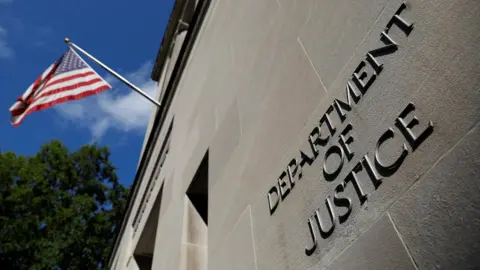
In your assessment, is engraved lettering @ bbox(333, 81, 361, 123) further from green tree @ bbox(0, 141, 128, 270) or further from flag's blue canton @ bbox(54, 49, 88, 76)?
green tree @ bbox(0, 141, 128, 270)

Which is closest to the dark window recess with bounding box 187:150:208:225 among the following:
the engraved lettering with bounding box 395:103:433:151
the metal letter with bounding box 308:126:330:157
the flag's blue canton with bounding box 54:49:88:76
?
the metal letter with bounding box 308:126:330:157

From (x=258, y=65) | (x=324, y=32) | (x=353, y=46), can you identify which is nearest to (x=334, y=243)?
(x=353, y=46)

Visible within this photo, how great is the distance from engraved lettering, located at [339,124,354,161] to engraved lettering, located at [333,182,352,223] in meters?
0.19

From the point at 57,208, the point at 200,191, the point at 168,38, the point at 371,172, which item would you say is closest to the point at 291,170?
the point at 371,172

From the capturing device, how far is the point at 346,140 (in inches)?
113

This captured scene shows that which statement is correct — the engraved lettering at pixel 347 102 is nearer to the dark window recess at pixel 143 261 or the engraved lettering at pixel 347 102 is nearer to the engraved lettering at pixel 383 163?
the engraved lettering at pixel 383 163

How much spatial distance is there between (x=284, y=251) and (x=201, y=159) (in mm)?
3392

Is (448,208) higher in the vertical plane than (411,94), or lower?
lower

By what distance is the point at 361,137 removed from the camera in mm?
2730

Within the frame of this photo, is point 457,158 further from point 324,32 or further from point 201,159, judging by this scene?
point 201,159

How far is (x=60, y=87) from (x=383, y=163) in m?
8.81

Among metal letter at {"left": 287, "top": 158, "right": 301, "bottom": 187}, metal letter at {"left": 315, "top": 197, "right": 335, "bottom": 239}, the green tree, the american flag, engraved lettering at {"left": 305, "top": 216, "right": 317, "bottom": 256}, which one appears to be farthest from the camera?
the green tree

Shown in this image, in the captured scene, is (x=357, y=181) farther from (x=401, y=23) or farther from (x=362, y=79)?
(x=401, y=23)

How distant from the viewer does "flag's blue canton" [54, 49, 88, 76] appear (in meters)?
10.4
